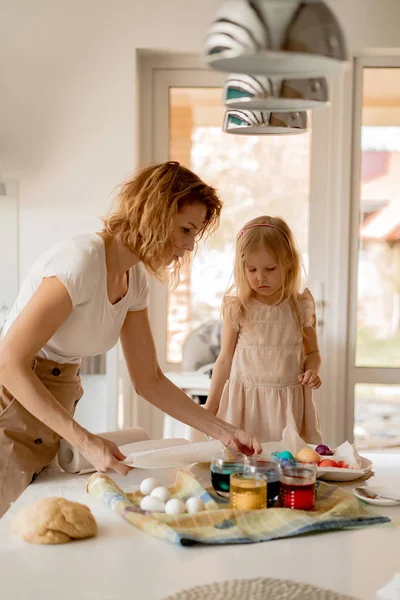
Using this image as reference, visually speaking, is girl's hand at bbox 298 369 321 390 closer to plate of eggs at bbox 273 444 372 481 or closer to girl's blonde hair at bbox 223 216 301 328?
girl's blonde hair at bbox 223 216 301 328

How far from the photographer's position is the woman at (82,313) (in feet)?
5.27

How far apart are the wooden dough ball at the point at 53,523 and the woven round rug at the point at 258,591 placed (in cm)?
26

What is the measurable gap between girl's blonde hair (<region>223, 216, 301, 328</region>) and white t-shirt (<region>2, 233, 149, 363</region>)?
2.51 feet

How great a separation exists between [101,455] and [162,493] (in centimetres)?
18

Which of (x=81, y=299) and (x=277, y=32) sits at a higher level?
(x=277, y=32)

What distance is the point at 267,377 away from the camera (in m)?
2.57

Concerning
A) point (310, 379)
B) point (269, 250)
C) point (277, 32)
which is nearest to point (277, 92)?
point (277, 32)

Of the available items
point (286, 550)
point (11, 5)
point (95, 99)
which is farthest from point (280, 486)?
point (11, 5)

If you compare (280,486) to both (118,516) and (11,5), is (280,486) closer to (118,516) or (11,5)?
(118,516)

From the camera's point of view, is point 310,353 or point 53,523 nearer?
point 53,523

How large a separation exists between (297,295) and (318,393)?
1.25 m

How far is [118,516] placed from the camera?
144cm

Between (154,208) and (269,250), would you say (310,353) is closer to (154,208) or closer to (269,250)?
(269,250)

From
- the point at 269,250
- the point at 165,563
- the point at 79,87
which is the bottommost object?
the point at 165,563
